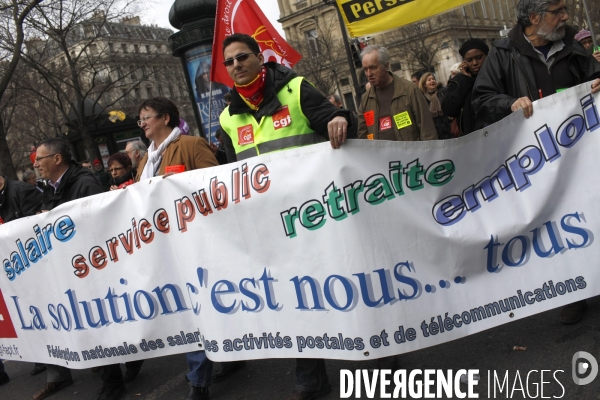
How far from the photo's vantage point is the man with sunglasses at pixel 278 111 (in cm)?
340

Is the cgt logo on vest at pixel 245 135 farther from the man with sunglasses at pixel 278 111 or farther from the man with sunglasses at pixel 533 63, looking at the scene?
the man with sunglasses at pixel 533 63

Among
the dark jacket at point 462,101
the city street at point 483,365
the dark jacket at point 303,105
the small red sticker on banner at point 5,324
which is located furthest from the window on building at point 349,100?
the dark jacket at point 303,105

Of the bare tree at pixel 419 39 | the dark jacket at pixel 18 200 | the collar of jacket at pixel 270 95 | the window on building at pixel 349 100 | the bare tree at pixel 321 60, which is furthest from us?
the window on building at pixel 349 100

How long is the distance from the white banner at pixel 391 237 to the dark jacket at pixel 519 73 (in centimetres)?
44

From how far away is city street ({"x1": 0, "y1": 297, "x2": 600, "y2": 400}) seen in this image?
310 cm

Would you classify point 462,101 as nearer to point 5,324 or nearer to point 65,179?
point 65,179

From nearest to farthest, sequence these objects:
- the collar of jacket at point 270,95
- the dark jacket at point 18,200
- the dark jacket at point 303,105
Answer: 1. the dark jacket at point 303,105
2. the collar of jacket at point 270,95
3. the dark jacket at point 18,200

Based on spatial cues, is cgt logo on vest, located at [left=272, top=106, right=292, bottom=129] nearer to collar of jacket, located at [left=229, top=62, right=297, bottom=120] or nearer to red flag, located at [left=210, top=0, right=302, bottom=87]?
collar of jacket, located at [left=229, top=62, right=297, bottom=120]

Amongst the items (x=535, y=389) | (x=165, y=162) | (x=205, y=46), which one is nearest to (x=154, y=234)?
(x=165, y=162)

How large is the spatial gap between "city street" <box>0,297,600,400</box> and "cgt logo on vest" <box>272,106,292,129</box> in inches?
61.6

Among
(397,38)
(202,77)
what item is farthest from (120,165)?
(397,38)

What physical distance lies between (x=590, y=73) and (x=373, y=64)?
6.51 feet

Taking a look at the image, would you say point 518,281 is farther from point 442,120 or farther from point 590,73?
point 442,120

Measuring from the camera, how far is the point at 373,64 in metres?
5.17
